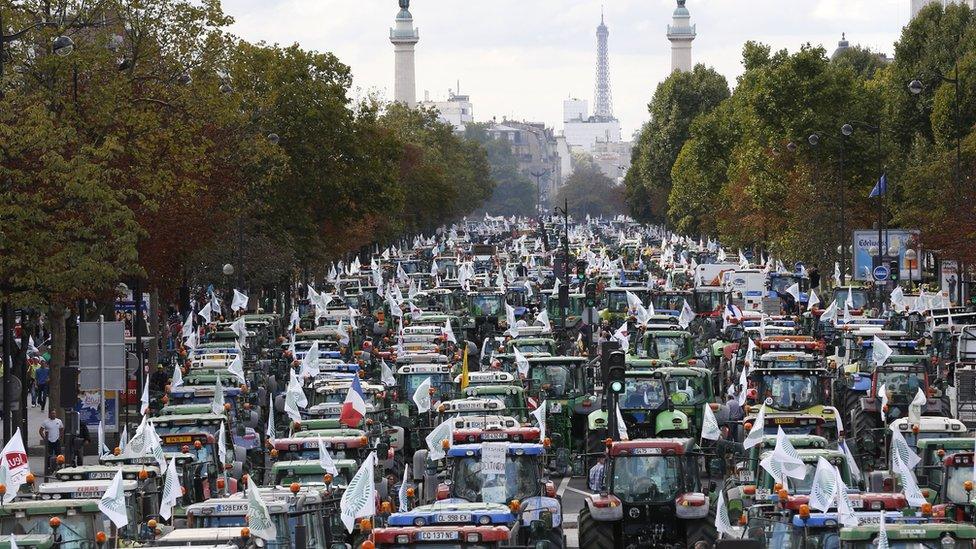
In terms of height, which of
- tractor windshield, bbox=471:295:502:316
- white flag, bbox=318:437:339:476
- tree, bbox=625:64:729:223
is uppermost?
tree, bbox=625:64:729:223

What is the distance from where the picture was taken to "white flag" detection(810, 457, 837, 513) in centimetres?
2003

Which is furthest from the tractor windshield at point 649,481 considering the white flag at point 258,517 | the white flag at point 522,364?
the white flag at point 522,364

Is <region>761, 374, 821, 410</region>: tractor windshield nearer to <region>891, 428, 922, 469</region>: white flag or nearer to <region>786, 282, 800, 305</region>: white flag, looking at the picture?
<region>891, 428, 922, 469</region>: white flag

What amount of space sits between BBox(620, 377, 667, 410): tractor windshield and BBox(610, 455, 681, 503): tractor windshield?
27.7ft

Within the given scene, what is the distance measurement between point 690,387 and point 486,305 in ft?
92.0

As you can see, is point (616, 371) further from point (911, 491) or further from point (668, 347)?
point (668, 347)

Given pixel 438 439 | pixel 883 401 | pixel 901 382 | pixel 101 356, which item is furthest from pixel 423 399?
pixel 901 382

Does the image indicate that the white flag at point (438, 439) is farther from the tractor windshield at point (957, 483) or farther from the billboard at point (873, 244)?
the billboard at point (873, 244)

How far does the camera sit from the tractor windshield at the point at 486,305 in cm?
6153

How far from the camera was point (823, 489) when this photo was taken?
797 inches

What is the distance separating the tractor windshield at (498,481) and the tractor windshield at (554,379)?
1194 centimetres

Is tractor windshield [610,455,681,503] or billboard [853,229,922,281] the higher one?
billboard [853,229,922,281]

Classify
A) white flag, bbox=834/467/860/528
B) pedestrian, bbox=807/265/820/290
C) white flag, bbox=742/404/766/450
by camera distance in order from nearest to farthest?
1. white flag, bbox=834/467/860/528
2. white flag, bbox=742/404/766/450
3. pedestrian, bbox=807/265/820/290

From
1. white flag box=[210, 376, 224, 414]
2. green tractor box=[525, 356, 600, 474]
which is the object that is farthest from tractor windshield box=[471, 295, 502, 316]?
white flag box=[210, 376, 224, 414]
